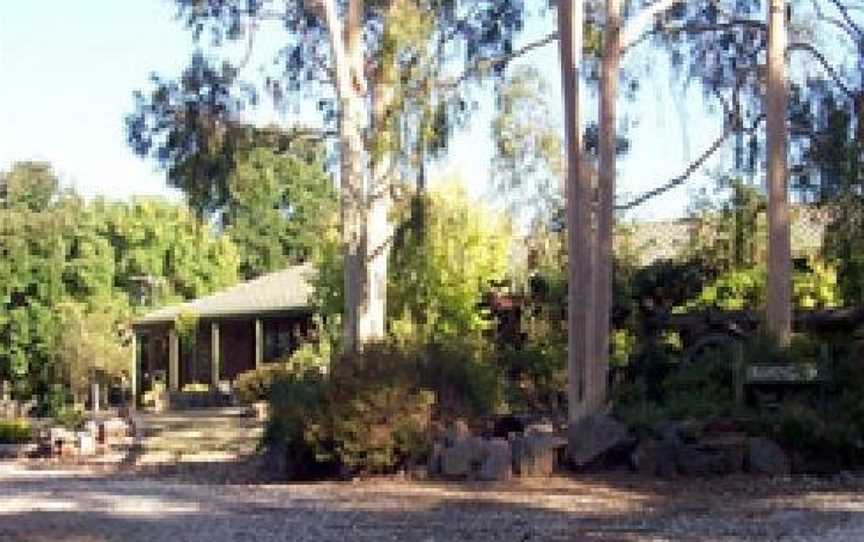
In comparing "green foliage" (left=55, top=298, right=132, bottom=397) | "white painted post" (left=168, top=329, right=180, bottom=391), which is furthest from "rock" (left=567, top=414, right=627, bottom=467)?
"white painted post" (left=168, top=329, right=180, bottom=391)

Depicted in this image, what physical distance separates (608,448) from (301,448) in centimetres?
399

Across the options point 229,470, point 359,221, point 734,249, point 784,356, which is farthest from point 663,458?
point 734,249

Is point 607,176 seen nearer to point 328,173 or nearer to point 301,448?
point 301,448

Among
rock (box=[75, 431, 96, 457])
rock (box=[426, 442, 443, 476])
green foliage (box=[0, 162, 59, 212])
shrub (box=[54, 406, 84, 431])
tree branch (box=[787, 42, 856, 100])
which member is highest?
green foliage (box=[0, 162, 59, 212])

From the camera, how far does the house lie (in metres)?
44.2

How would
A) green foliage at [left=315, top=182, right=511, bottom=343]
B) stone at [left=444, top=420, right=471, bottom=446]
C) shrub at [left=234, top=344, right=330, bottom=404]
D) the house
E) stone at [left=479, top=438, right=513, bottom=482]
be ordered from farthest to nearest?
1. the house
2. shrub at [left=234, top=344, right=330, bottom=404]
3. green foliage at [left=315, top=182, right=511, bottom=343]
4. stone at [left=444, top=420, right=471, bottom=446]
5. stone at [left=479, top=438, right=513, bottom=482]

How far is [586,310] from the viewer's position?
62.6ft

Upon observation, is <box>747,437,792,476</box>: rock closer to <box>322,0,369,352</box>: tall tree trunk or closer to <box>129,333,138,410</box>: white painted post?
<box>322,0,369,352</box>: tall tree trunk

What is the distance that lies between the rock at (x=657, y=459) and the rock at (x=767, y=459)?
2.76 ft

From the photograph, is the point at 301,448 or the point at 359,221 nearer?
the point at 301,448

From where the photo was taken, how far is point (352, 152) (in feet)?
74.0

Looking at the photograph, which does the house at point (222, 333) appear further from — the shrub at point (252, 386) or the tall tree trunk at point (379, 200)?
the tall tree trunk at point (379, 200)

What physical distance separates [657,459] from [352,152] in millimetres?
8746

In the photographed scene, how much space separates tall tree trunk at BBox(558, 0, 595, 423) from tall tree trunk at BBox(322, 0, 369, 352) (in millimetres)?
4543
